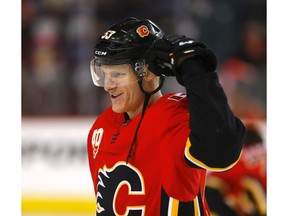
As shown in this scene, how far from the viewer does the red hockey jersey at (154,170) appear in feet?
6.55

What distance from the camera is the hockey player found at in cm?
175

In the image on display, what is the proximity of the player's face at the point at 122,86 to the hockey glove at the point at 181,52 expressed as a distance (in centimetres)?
32

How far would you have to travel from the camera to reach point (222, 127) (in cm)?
172

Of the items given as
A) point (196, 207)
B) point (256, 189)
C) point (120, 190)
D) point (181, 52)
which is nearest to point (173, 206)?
point (196, 207)

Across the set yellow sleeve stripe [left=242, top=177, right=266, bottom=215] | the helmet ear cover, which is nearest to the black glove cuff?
the helmet ear cover

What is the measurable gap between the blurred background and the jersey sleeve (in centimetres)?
309

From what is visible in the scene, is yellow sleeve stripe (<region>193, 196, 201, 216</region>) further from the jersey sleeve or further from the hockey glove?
the hockey glove

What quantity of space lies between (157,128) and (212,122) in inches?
14.8

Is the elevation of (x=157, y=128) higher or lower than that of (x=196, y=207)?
higher

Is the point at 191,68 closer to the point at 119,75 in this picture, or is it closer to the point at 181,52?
the point at 181,52

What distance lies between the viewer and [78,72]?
5668mm

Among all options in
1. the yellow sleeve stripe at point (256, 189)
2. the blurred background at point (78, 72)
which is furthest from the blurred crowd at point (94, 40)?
the yellow sleeve stripe at point (256, 189)

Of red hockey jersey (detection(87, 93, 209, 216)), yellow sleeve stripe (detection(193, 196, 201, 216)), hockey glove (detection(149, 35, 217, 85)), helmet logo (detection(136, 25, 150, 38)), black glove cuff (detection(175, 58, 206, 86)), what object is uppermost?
helmet logo (detection(136, 25, 150, 38))
